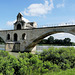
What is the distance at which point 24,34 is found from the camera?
29453 millimetres

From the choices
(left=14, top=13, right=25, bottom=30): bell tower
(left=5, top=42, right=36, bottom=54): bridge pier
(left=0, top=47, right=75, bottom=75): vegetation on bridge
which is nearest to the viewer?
(left=0, top=47, right=75, bottom=75): vegetation on bridge

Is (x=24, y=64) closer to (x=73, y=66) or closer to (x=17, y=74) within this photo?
(x=17, y=74)

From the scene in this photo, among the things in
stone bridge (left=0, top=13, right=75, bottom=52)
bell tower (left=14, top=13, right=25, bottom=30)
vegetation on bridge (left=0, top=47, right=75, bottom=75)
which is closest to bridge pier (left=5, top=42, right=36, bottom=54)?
stone bridge (left=0, top=13, right=75, bottom=52)

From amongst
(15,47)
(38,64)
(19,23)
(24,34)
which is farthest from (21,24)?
(38,64)

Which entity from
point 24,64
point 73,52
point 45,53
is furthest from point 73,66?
point 24,64

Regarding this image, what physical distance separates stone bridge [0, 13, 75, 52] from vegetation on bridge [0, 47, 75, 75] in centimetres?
1416

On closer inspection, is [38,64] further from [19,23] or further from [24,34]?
[19,23]

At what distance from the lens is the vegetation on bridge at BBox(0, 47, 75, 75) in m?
6.07

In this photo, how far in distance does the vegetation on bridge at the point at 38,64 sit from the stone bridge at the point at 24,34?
14160 millimetres

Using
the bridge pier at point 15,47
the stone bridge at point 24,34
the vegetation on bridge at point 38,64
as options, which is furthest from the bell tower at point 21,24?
the vegetation on bridge at point 38,64

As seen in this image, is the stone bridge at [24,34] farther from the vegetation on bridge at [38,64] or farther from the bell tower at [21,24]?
the vegetation on bridge at [38,64]

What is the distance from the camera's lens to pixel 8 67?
5789 millimetres

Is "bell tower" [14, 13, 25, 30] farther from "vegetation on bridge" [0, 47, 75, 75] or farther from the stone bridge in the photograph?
"vegetation on bridge" [0, 47, 75, 75]

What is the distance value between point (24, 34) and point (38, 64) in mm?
22907
